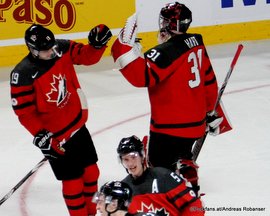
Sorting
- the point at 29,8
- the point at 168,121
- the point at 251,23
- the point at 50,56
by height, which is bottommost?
the point at 251,23

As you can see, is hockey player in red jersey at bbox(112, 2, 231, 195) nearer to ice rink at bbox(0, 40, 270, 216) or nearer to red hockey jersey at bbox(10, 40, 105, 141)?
red hockey jersey at bbox(10, 40, 105, 141)

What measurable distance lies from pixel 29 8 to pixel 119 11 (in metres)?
0.81

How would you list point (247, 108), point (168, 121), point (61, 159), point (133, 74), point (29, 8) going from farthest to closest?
point (29, 8) < point (247, 108) < point (61, 159) < point (168, 121) < point (133, 74)

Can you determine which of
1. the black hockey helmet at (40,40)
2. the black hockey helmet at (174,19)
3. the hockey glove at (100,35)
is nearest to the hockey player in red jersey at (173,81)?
the black hockey helmet at (174,19)

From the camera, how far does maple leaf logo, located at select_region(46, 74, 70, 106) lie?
11.2 feet

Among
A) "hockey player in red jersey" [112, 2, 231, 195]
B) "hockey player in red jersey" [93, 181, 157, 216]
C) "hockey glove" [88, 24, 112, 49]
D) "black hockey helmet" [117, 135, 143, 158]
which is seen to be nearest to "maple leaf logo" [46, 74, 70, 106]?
"hockey glove" [88, 24, 112, 49]

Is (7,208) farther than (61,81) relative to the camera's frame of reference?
Yes


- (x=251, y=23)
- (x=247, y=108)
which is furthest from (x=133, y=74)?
(x=251, y=23)

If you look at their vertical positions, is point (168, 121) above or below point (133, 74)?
below

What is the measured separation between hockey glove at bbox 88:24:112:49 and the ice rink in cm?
94

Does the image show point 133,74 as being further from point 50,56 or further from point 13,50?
point 13,50

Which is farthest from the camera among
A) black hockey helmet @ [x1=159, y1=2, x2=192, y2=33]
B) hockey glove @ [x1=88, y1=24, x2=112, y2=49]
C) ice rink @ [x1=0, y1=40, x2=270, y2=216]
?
ice rink @ [x1=0, y1=40, x2=270, y2=216]

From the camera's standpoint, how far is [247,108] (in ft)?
18.0

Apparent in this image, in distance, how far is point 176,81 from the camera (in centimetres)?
317
